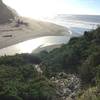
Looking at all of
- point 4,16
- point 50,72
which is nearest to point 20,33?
point 4,16

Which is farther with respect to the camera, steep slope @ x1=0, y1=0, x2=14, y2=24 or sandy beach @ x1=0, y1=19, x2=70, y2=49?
steep slope @ x1=0, y1=0, x2=14, y2=24

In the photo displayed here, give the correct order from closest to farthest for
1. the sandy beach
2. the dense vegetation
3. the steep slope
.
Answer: the dense vegetation → the sandy beach → the steep slope

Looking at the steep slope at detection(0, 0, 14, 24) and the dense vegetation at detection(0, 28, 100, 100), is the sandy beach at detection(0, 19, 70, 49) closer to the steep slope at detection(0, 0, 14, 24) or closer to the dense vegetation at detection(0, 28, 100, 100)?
the steep slope at detection(0, 0, 14, 24)

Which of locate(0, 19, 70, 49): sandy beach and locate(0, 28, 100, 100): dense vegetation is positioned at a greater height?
locate(0, 28, 100, 100): dense vegetation

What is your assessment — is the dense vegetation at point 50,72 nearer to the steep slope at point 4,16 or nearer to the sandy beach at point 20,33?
the sandy beach at point 20,33

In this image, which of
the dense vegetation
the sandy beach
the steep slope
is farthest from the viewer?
the steep slope

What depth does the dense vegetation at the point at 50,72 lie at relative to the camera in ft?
56.1

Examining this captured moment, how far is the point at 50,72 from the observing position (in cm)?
2355

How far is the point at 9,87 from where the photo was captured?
1728cm

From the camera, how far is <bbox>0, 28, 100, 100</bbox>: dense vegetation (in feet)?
56.1

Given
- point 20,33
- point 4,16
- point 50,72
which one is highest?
point 4,16

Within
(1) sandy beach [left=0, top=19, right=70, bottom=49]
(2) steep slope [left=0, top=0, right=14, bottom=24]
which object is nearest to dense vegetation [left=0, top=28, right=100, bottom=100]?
(1) sandy beach [left=0, top=19, right=70, bottom=49]

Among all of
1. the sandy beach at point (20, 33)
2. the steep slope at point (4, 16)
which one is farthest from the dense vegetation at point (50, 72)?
the steep slope at point (4, 16)

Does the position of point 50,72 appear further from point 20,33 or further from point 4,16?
point 4,16
